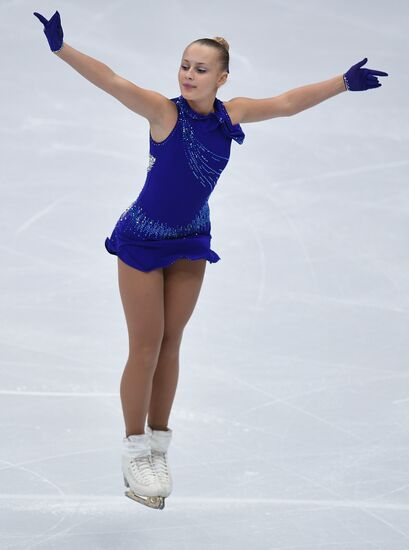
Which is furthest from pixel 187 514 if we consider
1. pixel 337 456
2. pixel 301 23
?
pixel 301 23

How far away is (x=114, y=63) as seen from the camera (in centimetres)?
848

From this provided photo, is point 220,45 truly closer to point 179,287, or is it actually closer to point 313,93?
point 313,93

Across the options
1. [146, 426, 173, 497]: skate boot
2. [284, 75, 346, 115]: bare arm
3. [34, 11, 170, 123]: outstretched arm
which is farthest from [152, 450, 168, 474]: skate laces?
[284, 75, 346, 115]: bare arm

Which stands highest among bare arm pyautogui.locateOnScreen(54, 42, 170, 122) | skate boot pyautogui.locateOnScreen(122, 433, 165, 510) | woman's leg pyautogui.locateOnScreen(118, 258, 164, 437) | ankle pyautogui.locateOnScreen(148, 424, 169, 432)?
bare arm pyautogui.locateOnScreen(54, 42, 170, 122)

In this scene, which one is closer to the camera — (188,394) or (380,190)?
(188,394)

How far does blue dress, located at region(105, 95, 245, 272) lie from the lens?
4.10 metres

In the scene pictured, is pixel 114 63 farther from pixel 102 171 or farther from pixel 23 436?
pixel 23 436

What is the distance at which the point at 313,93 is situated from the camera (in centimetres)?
436

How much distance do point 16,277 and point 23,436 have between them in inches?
57.6

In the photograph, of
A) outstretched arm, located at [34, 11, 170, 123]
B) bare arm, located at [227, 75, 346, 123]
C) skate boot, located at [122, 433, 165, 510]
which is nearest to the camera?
outstretched arm, located at [34, 11, 170, 123]

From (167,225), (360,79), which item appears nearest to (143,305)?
(167,225)

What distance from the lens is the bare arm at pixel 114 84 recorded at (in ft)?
12.6

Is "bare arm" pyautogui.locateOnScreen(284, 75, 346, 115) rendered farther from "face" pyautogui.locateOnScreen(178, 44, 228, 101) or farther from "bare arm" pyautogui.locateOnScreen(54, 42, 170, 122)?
"bare arm" pyautogui.locateOnScreen(54, 42, 170, 122)

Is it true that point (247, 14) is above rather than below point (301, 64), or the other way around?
above
